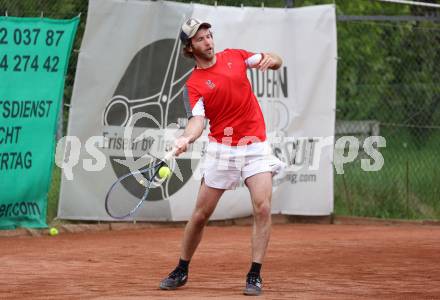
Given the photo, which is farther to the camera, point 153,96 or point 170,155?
point 153,96

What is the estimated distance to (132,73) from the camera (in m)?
12.4

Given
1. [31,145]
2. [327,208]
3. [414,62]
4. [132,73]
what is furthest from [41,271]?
[414,62]

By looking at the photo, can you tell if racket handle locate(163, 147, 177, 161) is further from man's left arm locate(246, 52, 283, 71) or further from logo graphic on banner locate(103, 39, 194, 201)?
logo graphic on banner locate(103, 39, 194, 201)

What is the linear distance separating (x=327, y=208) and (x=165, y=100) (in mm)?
2854

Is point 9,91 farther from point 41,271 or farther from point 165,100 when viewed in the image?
point 41,271

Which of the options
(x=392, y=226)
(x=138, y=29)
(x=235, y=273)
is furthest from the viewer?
(x=392, y=226)

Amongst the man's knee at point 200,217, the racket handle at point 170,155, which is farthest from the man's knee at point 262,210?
the racket handle at point 170,155

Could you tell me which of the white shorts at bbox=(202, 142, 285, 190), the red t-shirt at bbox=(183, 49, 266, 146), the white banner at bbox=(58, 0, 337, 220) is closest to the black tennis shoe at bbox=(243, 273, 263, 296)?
the white shorts at bbox=(202, 142, 285, 190)

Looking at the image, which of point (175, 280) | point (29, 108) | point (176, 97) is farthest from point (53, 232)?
point (175, 280)

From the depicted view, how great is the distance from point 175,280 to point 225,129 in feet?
4.09

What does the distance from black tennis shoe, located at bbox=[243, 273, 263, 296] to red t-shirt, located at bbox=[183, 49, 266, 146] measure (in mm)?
1035

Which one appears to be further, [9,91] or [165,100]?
[165,100]

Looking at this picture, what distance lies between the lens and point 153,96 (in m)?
12.6

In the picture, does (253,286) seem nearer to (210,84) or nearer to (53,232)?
(210,84)
